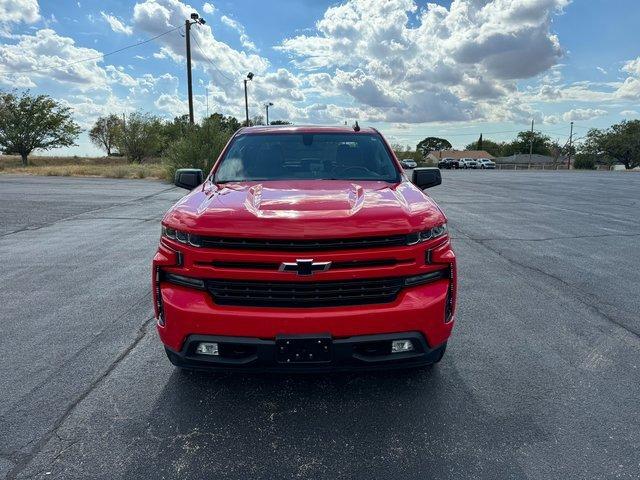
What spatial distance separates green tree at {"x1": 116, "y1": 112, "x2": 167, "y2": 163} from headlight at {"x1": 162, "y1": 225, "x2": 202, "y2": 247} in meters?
47.8

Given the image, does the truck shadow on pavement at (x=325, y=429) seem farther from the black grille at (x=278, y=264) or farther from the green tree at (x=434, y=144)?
the green tree at (x=434, y=144)

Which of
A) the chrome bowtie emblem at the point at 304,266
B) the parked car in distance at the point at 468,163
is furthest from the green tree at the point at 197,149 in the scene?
the parked car in distance at the point at 468,163

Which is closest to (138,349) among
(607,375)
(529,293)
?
(607,375)

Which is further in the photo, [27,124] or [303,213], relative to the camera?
[27,124]

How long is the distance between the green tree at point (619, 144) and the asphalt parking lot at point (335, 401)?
3516 inches

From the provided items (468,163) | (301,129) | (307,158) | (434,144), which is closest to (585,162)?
(468,163)

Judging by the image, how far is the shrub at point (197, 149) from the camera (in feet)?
75.9

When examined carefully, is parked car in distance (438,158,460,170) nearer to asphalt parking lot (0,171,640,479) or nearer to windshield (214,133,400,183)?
asphalt parking lot (0,171,640,479)

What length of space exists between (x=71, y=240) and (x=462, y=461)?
26.1 ft

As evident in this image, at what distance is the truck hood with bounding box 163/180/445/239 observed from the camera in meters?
2.70

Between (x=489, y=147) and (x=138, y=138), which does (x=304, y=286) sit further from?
(x=489, y=147)

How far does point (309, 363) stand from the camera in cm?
270

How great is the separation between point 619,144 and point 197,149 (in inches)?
3186

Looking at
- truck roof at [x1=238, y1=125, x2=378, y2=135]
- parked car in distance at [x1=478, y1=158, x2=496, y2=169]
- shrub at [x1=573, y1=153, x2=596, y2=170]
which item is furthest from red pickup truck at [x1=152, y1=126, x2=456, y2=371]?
shrub at [x1=573, y1=153, x2=596, y2=170]
